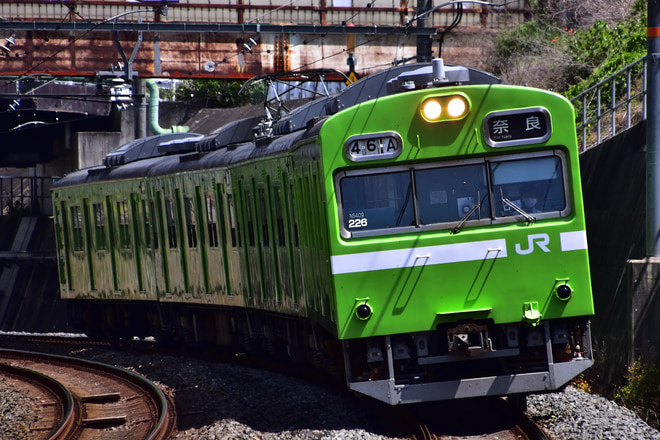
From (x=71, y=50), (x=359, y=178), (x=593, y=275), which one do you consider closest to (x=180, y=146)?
(x=593, y=275)

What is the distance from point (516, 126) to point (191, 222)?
25.0 feet

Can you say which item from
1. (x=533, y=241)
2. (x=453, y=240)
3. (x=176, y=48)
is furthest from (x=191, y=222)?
(x=176, y=48)

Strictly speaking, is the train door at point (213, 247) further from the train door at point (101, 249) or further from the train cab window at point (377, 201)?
the train cab window at point (377, 201)

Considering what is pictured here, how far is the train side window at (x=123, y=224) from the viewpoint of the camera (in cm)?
1892

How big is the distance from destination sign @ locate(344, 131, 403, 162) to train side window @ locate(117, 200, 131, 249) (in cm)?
986

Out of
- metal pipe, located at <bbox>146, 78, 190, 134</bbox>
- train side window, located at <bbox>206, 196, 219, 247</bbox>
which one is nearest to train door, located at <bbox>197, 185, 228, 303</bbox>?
train side window, located at <bbox>206, 196, 219, 247</bbox>

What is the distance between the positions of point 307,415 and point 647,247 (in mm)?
3564

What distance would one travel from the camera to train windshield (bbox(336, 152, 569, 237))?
9.60 meters

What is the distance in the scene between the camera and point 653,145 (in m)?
10.6

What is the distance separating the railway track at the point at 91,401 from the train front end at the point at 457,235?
2.69 metres

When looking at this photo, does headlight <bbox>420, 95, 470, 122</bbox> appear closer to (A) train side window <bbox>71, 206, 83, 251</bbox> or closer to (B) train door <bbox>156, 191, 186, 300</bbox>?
(B) train door <bbox>156, 191, 186, 300</bbox>

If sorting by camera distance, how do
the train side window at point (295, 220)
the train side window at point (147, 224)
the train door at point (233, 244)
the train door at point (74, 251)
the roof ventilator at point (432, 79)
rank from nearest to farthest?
the roof ventilator at point (432, 79) → the train side window at point (295, 220) → the train door at point (233, 244) → the train side window at point (147, 224) → the train door at point (74, 251)

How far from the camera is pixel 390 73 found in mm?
12328

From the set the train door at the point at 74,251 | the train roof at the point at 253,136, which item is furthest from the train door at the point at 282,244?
the train door at the point at 74,251
